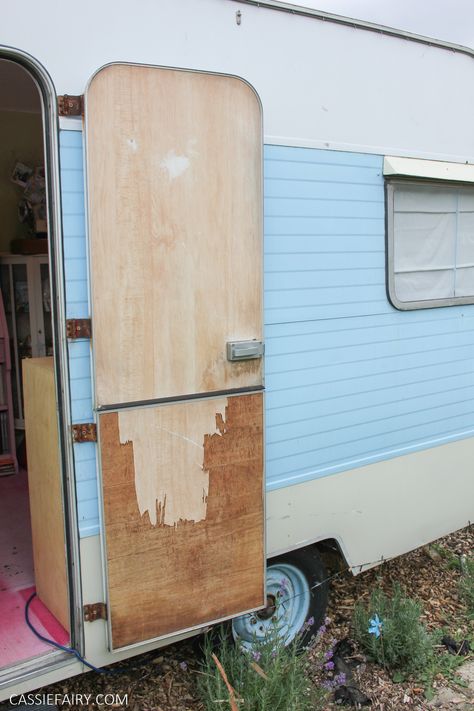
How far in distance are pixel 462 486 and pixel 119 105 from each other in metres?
2.88

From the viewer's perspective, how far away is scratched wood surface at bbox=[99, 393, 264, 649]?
2471mm

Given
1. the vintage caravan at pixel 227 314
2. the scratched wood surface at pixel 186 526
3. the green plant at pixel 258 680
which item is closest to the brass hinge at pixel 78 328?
the vintage caravan at pixel 227 314

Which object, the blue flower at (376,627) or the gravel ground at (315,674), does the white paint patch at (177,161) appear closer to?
the gravel ground at (315,674)

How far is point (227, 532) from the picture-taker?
2.73m

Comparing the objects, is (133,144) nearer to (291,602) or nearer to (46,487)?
(46,487)

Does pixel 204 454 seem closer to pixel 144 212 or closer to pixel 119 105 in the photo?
pixel 144 212

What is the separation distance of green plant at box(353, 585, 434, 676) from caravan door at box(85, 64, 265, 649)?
0.90 meters

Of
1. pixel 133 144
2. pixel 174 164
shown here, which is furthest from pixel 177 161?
pixel 133 144

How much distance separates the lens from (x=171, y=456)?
101 inches

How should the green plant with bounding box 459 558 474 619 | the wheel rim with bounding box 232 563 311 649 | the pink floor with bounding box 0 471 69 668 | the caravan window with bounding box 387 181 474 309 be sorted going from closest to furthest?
the pink floor with bounding box 0 471 69 668
the wheel rim with bounding box 232 563 311 649
the caravan window with bounding box 387 181 474 309
the green plant with bounding box 459 558 474 619

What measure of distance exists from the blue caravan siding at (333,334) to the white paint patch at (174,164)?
1.58ft

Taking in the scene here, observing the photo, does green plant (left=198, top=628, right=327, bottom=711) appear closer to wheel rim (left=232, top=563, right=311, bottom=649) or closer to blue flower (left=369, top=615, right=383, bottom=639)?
wheel rim (left=232, top=563, right=311, bottom=649)

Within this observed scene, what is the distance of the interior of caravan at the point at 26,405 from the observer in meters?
2.68

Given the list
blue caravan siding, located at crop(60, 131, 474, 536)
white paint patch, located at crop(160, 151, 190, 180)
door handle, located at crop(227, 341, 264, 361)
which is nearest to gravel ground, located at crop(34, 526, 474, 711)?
blue caravan siding, located at crop(60, 131, 474, 536)
